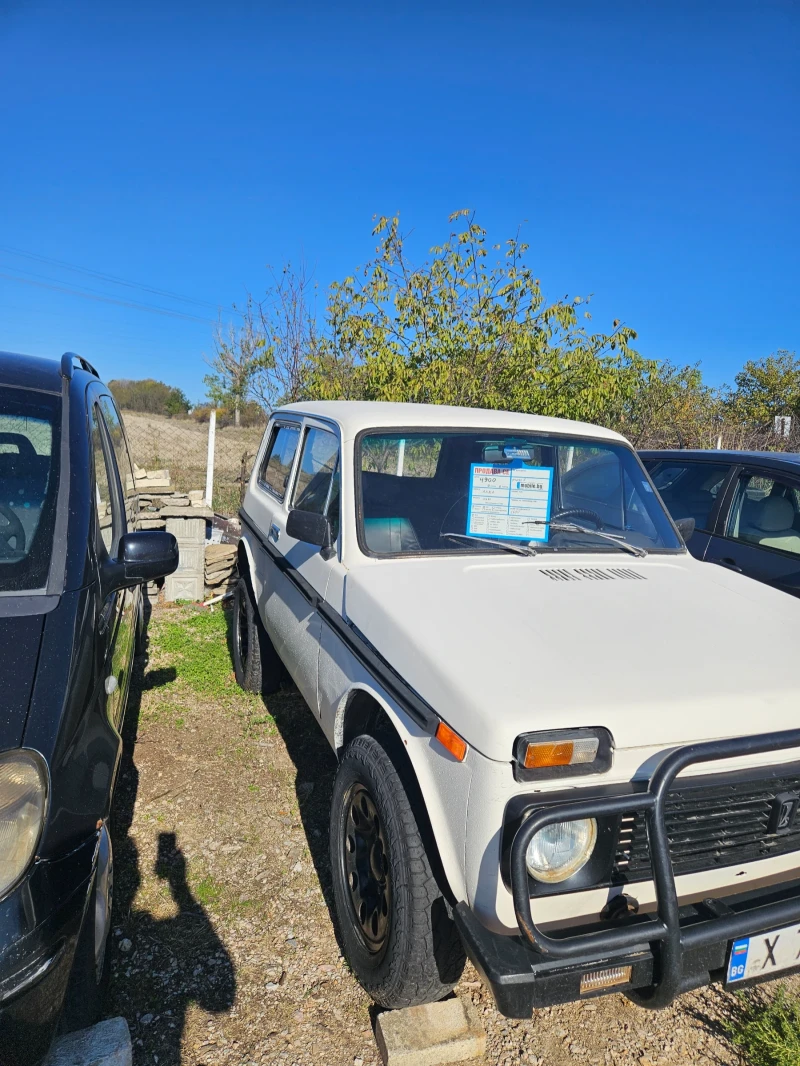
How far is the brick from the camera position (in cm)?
205

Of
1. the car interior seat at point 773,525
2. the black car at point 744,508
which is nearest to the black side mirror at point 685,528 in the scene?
the black car at point 744,508

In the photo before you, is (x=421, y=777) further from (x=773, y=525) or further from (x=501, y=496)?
(x=773, y=525)

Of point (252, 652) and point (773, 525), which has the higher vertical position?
point (773, 525)

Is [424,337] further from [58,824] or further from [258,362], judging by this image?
[58,824]

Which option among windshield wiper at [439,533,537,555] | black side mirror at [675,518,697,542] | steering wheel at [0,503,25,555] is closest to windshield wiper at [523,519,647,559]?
windshield wiper at [439,533,537,555]

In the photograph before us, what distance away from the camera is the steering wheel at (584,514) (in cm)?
332

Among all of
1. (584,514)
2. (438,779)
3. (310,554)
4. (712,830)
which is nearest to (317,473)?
(310,554)

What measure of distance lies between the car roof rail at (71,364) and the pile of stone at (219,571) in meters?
3.21

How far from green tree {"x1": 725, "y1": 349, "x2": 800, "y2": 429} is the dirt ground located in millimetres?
21731

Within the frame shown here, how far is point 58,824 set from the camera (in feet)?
5.36

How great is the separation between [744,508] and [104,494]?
14.6ft

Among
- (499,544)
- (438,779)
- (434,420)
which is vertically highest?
(434,420)

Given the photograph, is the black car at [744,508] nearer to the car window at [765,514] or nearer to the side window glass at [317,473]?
the car window at [765,514]

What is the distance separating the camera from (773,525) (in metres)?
4.92
